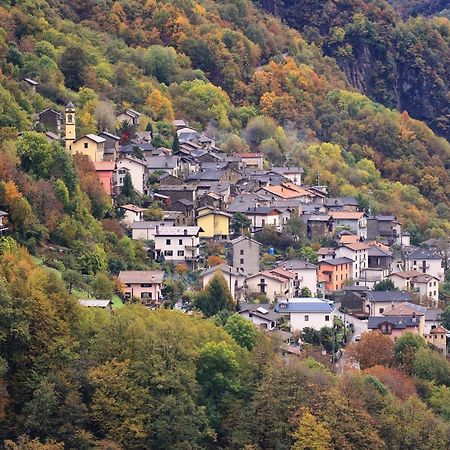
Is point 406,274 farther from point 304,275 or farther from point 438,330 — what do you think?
point 438,330

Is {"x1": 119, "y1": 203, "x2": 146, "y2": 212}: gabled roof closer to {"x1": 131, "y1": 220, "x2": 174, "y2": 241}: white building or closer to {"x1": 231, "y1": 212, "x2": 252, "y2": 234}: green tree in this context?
{"x1": 131, "y1": 220, "x2": 174, "y2": 241}: white building

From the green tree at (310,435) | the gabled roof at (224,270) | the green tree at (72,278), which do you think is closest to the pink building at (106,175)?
the gabled roof at (224,270)

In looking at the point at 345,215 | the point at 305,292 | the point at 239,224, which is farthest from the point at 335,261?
the point at 345,215

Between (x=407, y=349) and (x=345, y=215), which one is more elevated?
(x=345, y=215)

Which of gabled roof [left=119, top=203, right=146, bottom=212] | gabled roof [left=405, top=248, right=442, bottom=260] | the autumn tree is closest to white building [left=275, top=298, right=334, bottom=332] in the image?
the autumn tree

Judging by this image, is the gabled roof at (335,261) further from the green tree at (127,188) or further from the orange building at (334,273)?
the green tree at (127,188)

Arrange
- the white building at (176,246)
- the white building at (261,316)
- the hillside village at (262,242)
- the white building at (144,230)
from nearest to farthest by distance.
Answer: the white building at (261,316) → the hillside village at (262,242) → the white building at (176,246) → the white building at (144,230)

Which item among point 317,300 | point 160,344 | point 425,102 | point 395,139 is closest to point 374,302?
point 317,300
